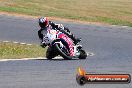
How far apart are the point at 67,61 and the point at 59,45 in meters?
1.03

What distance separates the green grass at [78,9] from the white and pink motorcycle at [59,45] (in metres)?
16.6

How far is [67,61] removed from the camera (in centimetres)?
1738

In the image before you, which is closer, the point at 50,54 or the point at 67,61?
the point at 67,61

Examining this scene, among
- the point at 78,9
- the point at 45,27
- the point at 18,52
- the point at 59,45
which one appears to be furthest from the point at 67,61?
the point at 78,9

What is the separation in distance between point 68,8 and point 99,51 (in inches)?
689

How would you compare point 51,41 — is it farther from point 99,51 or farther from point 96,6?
point 96,6

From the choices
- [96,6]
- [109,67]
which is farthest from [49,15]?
[109,67]

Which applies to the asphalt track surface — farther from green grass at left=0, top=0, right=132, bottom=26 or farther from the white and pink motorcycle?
green grass at left=0, top=0, right=132, bottom=26

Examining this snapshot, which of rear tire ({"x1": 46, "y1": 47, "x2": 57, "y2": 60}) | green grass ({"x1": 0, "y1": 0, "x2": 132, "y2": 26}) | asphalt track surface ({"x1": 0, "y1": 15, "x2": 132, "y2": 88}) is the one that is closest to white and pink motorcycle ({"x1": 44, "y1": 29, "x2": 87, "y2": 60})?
rear tire ({"x1": 46, "y1": 47, "x2": 57, "y2": 60})

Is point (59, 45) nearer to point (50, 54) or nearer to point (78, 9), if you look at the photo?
point (50, 54)

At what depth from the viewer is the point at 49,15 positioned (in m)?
36.1

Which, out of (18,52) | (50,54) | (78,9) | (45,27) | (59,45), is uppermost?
(45,27)

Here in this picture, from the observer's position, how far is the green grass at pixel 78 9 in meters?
36.3

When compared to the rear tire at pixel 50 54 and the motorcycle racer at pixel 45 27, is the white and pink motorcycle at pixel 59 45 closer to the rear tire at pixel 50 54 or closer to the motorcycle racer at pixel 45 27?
the rear tire at pixel 50 54
